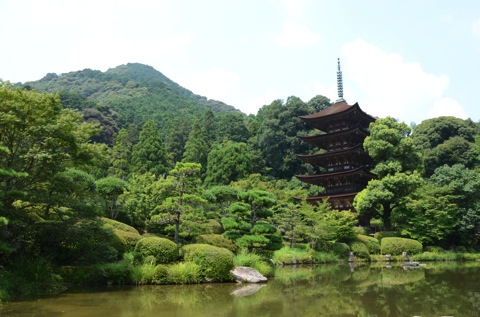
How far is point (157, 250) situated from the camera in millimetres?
13844

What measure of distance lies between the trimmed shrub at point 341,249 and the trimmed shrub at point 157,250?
13.8 meters

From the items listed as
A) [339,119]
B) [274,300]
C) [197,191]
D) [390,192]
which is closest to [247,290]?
[274,300]

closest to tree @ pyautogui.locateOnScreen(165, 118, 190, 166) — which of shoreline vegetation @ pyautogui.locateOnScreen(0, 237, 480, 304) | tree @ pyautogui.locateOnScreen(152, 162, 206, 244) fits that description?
tree @ pyautogui.locateOnScreen(152, 162, 206, 244)

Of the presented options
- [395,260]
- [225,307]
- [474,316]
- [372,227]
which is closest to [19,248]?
[225,307]

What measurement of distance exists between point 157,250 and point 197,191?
3131mm

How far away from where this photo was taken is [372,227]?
3089cm

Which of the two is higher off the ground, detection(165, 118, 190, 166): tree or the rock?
detection(165, 118, 190, 166): tree

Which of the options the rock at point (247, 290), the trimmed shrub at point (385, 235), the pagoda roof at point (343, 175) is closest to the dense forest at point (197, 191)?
the trimmed shrub at point (385, 235)

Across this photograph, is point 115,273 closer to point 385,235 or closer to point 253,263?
point 253,263

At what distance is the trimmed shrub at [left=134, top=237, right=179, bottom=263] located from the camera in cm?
1384

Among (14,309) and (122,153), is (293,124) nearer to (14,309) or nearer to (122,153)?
(122,153)

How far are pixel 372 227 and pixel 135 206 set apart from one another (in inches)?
796

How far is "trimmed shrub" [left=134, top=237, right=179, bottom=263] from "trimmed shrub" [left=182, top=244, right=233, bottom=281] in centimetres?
83

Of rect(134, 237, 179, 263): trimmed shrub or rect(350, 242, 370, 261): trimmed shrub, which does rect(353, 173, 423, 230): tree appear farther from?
rect(134, 237, 179, 263): trimmed shrub
